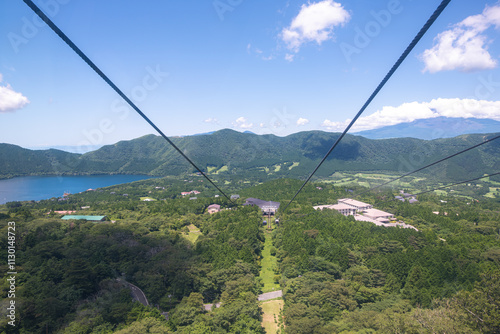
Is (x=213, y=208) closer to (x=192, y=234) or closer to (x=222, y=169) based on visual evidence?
(x=192, y=234)

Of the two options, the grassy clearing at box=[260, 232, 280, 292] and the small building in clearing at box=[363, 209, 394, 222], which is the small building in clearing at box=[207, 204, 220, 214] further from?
the small building in clearing at box=[363, 209, 394, 222]

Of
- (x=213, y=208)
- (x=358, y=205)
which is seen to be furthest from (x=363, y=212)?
(x=213, y=208)

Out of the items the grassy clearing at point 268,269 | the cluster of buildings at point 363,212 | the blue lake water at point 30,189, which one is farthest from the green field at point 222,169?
the grassy clearing at point 268,269

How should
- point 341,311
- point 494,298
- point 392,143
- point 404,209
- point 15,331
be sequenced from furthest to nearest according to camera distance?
1. point 392,143
2. point 404,209
3. point 341,311
4. point 15,331
5. point 494,298

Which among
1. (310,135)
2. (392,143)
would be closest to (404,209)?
(392,143)

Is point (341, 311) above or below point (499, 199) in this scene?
above

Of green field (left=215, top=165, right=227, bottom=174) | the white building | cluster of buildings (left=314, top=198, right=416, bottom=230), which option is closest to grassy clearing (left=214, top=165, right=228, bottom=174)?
green field (left=215, top=165, right=227, bottom=174)

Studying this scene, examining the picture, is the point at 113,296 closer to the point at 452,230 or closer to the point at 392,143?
the point at 452,230
